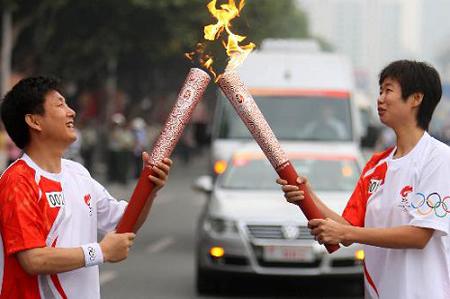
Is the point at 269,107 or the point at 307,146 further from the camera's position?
the point at 269,107

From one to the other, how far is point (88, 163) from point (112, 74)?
1126cm

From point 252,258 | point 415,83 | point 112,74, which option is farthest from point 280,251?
point 112,74

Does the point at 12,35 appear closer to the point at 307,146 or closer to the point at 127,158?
the point at 127,158

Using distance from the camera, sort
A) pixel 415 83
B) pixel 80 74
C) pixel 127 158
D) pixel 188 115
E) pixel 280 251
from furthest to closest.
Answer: pixel 80 74 < pixel 127 158 < pixel 280 251 < pixel 415 83 < pixel 188 115

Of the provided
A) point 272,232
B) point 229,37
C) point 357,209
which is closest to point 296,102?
point 272,232

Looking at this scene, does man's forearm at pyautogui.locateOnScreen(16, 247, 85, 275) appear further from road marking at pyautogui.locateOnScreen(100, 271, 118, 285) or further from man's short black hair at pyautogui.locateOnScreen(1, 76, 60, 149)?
road marking at pyautogui.locateOnScreen(100, 271, 118, 285)

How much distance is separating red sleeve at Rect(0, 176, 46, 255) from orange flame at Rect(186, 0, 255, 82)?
74 cm

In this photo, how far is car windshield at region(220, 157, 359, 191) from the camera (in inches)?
482

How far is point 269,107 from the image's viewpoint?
54.1ft

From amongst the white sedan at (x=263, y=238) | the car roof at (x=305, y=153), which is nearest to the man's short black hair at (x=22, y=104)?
the white sedan at (x=263, y=238)

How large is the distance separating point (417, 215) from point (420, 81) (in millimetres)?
499

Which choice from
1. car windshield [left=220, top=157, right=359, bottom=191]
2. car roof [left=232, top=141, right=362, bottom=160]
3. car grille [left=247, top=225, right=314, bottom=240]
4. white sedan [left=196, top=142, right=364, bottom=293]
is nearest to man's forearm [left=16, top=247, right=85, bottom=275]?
white sedan [left=196, top=142, right=364, bottom=293]

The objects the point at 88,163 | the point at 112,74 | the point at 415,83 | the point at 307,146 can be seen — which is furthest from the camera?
the point at 112,74

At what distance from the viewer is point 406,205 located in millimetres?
4836
